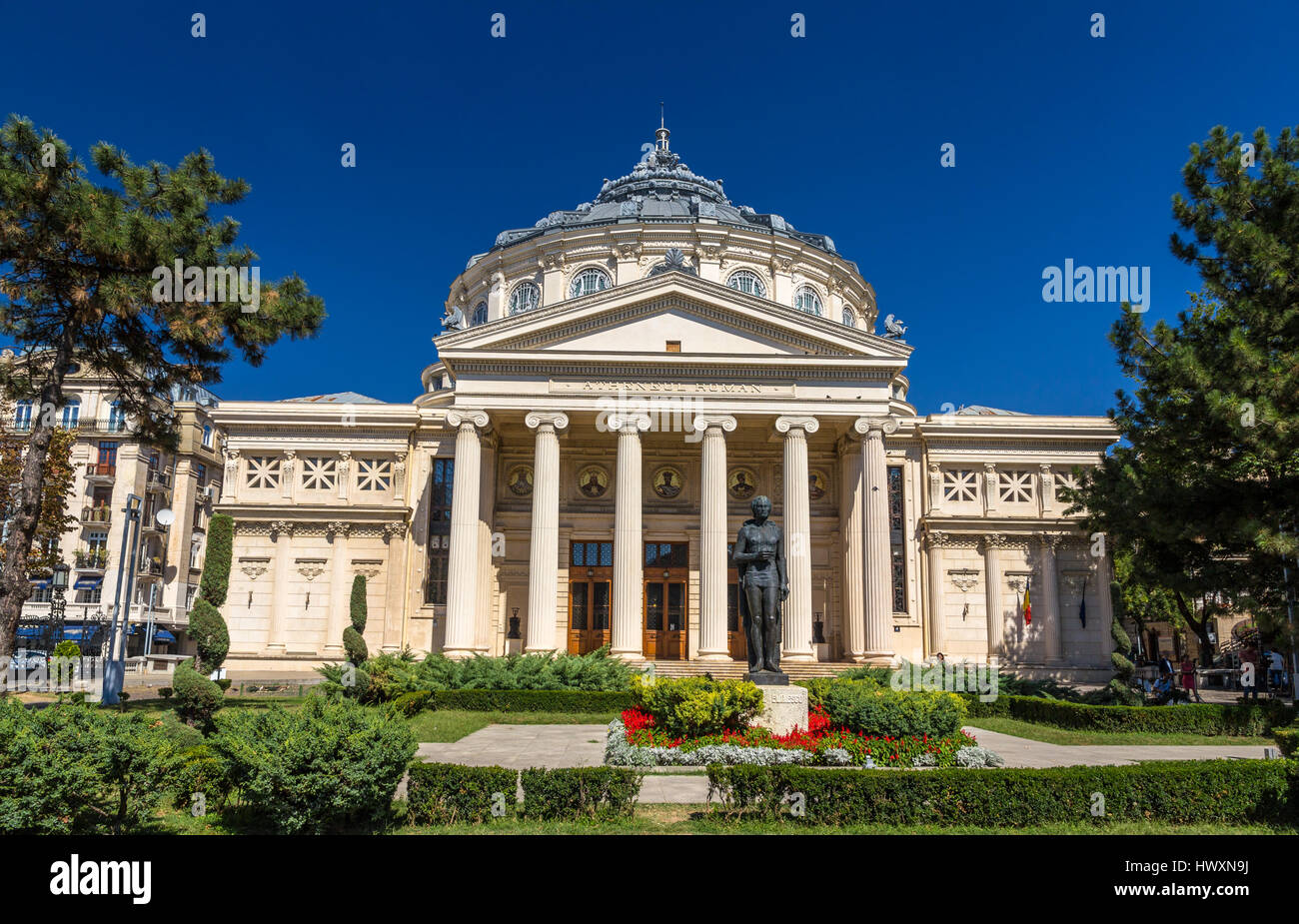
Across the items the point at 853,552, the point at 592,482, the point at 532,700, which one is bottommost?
the point at 532,700

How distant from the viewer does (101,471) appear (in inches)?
2124

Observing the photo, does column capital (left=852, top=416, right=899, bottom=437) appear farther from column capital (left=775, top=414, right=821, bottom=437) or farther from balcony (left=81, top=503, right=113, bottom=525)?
balcony (left=81, top=503, right=113, bottom=525)

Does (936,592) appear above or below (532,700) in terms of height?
above

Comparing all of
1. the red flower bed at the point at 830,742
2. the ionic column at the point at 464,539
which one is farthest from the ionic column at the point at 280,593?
the red flower bed at the point at 830,742

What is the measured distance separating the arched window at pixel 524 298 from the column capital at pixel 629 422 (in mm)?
13658

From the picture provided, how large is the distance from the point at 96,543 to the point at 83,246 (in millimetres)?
39926

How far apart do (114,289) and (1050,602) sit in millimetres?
35936

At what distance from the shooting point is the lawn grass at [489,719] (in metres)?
21.0

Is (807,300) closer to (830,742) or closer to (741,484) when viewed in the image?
(741,484)

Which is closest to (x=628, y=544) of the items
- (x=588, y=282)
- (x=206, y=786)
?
(x=588, y=282)

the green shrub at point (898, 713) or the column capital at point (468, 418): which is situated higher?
the column capital at point (468, 418)

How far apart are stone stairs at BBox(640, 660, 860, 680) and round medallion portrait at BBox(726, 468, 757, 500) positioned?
8947 mm

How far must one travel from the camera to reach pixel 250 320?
849 inches

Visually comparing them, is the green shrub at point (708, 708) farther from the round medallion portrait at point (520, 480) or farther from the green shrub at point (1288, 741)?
the round medallion portrait at point (520, 480)
